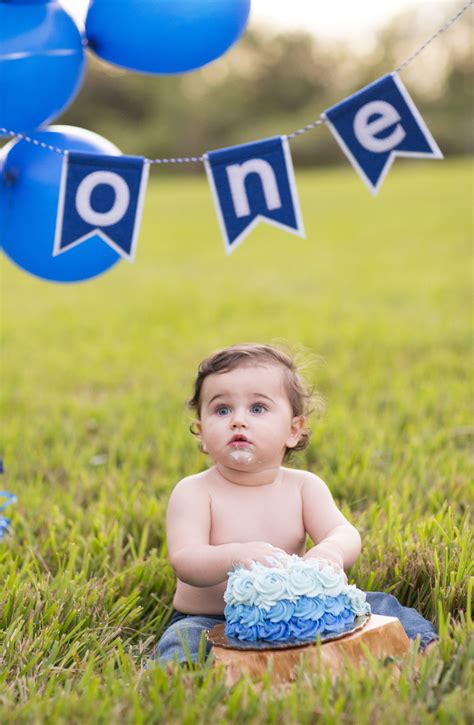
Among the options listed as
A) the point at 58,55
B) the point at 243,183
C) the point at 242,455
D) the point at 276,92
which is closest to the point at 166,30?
the point at 58,55

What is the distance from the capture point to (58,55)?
7.95ft

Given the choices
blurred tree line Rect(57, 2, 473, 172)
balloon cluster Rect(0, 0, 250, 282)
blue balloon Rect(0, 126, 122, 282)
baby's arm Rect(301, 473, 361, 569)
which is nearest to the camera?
baby's arm Rect(301, 473, 361, 569)

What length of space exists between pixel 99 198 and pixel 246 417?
2.33 feet

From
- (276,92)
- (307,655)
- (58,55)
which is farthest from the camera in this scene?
(276,92)

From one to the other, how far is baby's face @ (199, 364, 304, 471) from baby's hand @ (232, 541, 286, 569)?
224 mm

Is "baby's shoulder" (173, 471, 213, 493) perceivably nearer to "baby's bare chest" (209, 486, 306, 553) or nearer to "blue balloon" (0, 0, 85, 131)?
"baby's bare chest" (209, 486, 306, 553)

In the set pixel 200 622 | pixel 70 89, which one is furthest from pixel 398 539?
pixel 70 89

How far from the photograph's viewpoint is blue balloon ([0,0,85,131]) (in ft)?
7.76

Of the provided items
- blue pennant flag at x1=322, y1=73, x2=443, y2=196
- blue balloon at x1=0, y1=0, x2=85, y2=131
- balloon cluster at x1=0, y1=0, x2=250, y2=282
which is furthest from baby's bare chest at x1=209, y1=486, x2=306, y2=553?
blue balloon at x1=0, y1=0, x2=85, y2=131

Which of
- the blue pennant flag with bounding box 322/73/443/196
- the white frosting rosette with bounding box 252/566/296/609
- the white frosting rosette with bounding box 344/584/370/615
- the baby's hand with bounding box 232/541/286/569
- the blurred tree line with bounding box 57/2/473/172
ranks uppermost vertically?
the blurred tree line with bounding box 57/2/473/172

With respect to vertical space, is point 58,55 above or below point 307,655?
above

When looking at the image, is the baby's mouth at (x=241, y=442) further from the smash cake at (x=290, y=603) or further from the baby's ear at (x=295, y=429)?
the smash cake at (x=290, y=603)

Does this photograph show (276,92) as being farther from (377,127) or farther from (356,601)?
(356,601)

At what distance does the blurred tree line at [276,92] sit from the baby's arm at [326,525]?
2919cm
